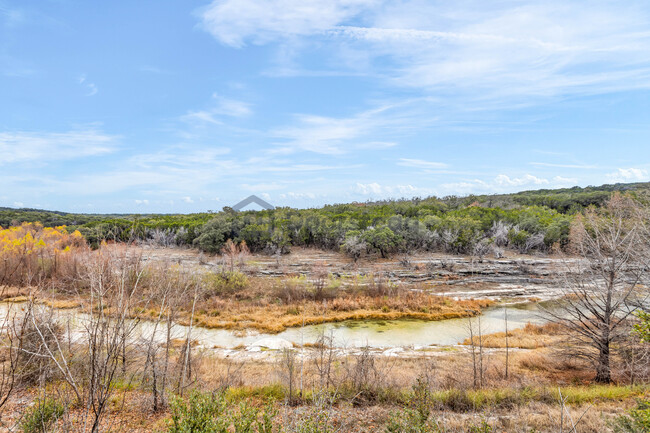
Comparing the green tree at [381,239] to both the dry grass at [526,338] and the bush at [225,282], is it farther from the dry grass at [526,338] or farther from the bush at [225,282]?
the dry grass at [526,338]

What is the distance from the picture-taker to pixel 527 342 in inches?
698

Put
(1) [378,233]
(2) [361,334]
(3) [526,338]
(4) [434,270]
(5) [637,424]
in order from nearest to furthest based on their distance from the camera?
(5) [637,424], (3) [526,338], (2) [361,334], (4) [434,270], (1) [378,233]

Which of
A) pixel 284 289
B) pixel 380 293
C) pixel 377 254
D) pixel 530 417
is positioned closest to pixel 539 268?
pixel 377 254

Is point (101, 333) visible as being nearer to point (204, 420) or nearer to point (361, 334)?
point (204, 420)

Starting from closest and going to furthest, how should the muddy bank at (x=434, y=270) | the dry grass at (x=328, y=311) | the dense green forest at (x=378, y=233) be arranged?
the dry grass at (x=328, y=311) < the muddy bank at (x=434, y=270) < the dense green forest at (x=378, y=233)

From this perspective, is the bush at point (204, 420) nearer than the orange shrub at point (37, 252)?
Yes

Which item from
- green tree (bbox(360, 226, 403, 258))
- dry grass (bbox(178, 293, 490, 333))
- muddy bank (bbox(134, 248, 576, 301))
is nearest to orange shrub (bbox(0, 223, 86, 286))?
muddy bank (bbox(134, 248, 576, 301))

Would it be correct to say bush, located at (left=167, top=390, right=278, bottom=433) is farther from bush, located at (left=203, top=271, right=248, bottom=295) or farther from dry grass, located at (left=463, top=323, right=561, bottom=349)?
bush, located at (left=203, top=271, right=248, bottom=295)

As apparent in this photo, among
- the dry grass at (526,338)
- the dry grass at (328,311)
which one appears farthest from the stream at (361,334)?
the dry grass at (526,338)

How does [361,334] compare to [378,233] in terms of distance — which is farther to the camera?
[378,233]

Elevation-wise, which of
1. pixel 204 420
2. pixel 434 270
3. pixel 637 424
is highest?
pixel 204 420

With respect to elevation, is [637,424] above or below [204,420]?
below

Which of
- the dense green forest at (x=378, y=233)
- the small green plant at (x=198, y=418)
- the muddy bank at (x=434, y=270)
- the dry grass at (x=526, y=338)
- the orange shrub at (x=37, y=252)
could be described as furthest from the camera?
the dense green forest at (x=378, y=233)

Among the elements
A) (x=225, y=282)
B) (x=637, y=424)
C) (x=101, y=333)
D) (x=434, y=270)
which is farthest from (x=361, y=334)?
(x=101, y=333)
